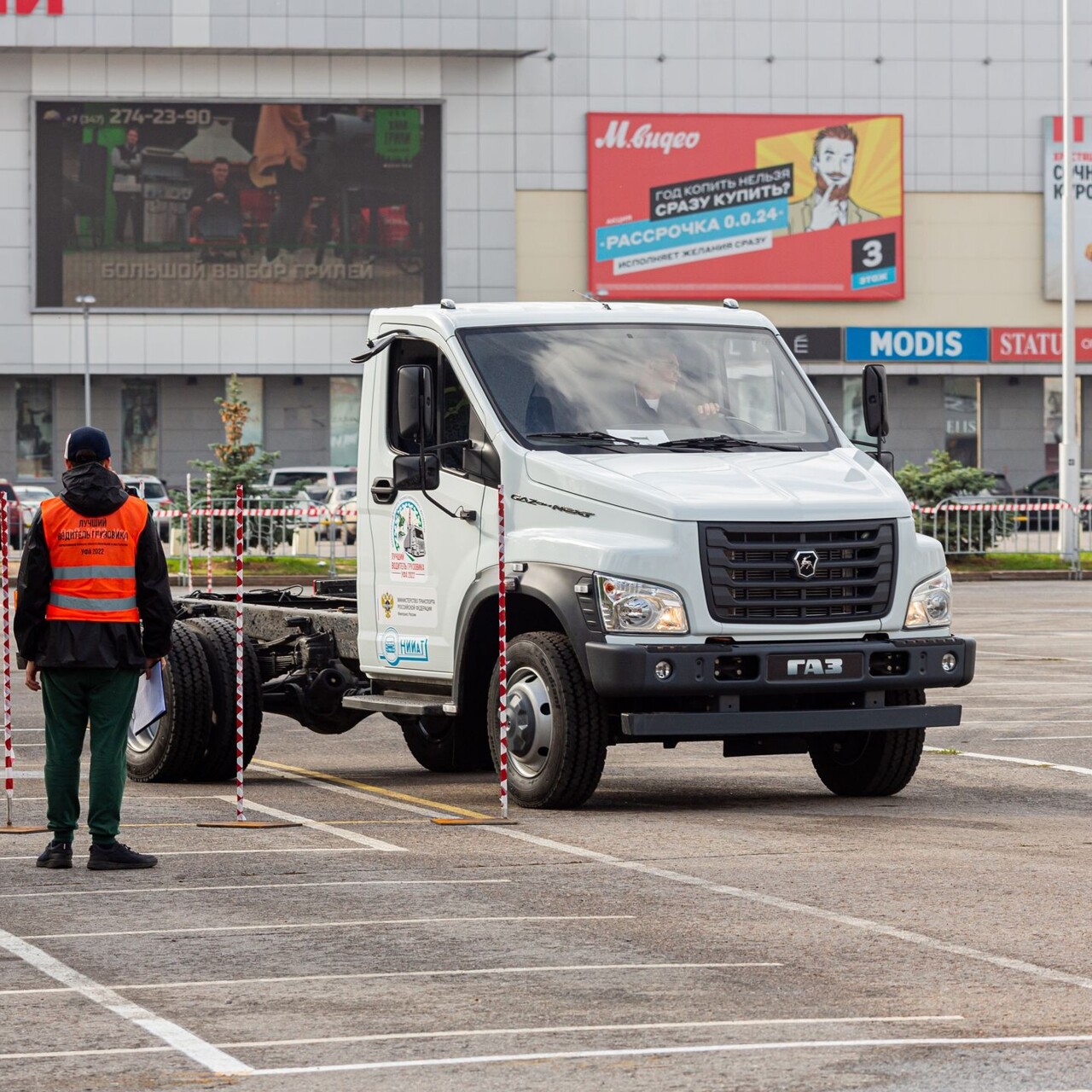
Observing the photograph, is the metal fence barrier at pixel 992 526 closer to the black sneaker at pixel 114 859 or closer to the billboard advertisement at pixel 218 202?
the billboard advertisement at pixel 218 202

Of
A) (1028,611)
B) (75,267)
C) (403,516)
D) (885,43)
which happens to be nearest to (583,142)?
(885,43)

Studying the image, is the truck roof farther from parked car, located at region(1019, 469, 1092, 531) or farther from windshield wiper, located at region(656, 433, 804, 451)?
parked car, located at region(1019, 469, 1092, 531)

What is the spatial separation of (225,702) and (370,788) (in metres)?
0.99

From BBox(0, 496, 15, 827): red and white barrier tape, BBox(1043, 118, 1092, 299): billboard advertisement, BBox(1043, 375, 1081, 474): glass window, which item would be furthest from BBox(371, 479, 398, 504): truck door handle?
BBox(1043, 375, 1081, 474): glass window

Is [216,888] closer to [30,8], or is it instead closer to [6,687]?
[6,687]

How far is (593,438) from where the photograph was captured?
42.5ft

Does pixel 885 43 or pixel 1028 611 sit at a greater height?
pixel 885 43

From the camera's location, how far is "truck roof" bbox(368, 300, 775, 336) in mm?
13523

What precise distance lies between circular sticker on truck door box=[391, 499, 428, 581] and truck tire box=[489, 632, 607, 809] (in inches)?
45.4

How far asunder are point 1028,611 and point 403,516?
2009cm

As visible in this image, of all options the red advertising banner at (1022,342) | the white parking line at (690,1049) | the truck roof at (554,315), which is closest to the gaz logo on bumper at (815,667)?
the truck roof at (554,315)

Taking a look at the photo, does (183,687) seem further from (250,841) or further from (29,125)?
(29,125)

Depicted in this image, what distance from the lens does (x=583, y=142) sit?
7225 centimetres

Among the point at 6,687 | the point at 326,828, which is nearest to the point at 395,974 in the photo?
the point at 326,828
